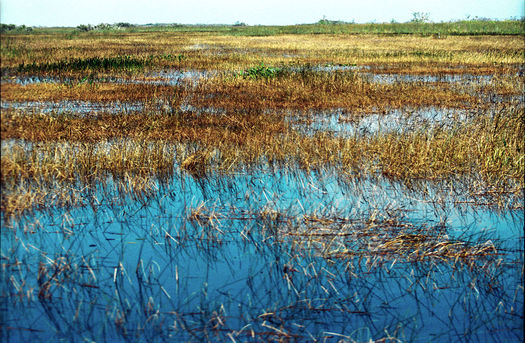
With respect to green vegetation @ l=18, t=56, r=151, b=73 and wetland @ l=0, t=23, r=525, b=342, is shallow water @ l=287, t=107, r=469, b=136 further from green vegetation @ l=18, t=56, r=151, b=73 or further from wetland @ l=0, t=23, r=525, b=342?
green vegetation @ l=18, t=56, r=151, b=73

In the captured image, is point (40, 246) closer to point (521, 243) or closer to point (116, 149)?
point (116, 149)

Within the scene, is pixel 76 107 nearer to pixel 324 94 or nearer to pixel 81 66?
pixel 324 94

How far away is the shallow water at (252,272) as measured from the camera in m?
4.00

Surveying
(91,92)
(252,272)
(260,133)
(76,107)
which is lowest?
(252,272)

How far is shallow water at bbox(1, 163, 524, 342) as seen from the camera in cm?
400

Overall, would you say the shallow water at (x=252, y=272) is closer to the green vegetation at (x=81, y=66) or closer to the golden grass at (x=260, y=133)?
the golden grass at (x=260, y=133)

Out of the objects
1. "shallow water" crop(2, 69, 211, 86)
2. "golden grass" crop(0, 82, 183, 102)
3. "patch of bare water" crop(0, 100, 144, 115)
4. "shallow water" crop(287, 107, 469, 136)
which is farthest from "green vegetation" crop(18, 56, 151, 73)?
"shallow water" crop(287, 107, 469, 136)

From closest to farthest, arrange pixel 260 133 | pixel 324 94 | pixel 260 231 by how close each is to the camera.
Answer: pixel 260 231 < pixel 260 133 < pixel 324 94

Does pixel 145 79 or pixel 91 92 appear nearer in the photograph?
pixel 91 92

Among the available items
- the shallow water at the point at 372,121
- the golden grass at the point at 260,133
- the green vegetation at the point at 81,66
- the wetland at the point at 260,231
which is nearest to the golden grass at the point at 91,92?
the golden grass at the point at 260,133

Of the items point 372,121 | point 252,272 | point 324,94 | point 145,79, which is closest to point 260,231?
point 252,272

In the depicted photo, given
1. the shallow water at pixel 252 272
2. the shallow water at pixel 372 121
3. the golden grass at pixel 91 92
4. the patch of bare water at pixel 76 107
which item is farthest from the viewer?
Result: the golden grass at pixel 91 92

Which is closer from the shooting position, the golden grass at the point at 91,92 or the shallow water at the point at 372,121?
the shallow water at the point at 372,121

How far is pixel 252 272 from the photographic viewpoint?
4.86 metres
